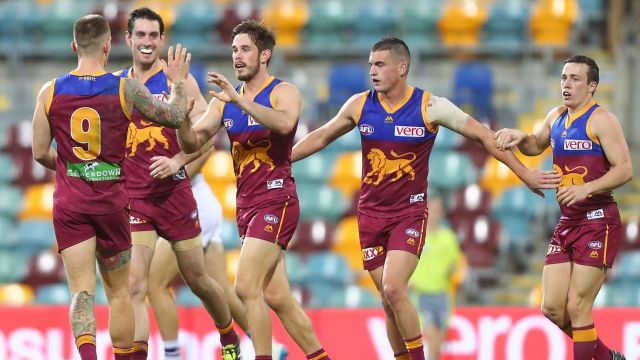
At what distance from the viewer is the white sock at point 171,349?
33.6 feet

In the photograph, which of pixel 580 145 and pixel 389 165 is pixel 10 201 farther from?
pixel 580 145

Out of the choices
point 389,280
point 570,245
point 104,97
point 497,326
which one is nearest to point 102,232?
point 104,97

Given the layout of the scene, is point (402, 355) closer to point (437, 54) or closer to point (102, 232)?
point (102, 232)

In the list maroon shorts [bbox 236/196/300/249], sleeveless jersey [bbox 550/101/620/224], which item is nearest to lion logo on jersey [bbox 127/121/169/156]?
maroon shorts [bbox 236/196/300/249]

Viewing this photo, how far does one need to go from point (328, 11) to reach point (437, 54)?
180 centimetres

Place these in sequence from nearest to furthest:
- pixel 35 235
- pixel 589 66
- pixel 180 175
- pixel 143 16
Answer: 1. pixel 589 66
2. pixel 143 16
3. pixel 180 175
4. pixel 35 235

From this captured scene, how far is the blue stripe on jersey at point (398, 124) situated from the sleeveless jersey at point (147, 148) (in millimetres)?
1517

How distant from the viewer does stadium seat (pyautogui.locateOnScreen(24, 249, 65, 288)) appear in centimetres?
1606

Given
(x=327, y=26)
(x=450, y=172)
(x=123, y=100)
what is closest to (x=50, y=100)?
(x=123, y=100)

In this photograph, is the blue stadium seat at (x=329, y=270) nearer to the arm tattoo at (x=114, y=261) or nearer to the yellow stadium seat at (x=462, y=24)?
the yellow stadium seat at (x=462, y=24)

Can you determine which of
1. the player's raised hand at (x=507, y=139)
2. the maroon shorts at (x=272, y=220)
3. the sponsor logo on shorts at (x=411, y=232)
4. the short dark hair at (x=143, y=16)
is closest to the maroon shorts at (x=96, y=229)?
the maroon shorts at (x=272, y=220)

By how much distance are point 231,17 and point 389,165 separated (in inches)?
410

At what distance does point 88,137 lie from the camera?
8.41m

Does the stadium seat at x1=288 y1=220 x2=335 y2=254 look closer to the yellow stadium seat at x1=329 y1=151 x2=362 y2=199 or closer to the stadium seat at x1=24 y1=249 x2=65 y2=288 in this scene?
Result: the yellow stadium seat at x1=329 y1=151 x2=362 y2=199
